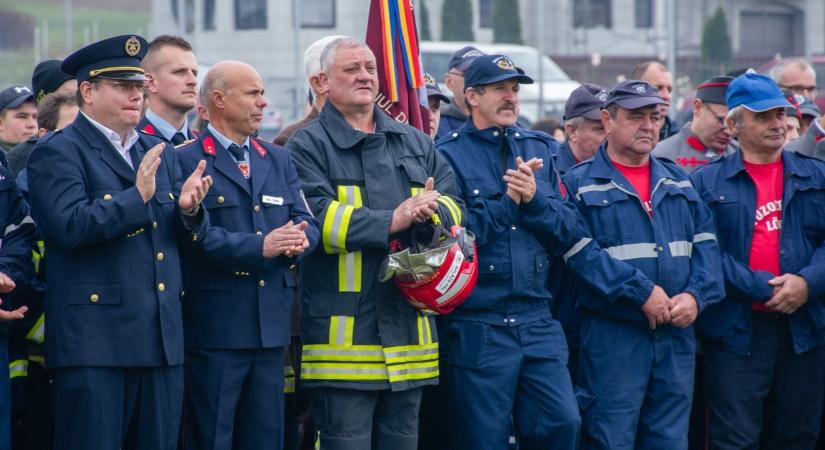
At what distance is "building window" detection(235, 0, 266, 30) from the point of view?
71.6 feet

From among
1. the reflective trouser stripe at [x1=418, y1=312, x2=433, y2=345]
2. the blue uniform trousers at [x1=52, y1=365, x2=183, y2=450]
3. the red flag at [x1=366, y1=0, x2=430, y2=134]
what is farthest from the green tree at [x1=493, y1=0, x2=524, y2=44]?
the blue uniform trousers at [x1=52, y1=365, x2=183, y2=450]

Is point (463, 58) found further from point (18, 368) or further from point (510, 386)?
point (18, 368)

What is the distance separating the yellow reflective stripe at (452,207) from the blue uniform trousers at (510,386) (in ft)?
1.88

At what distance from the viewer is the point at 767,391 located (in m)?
7.06

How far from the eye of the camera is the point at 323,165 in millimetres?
6141

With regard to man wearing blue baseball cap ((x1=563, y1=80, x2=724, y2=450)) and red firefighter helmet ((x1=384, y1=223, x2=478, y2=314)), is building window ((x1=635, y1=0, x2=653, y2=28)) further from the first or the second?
red firefighter helmet ((x1=384, y1=223, x2=478, y2=314))

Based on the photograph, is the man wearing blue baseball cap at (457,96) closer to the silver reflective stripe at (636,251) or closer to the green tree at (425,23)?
the silver reflective stripe at (636,251)

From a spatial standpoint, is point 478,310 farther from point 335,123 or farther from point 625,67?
point 625,67

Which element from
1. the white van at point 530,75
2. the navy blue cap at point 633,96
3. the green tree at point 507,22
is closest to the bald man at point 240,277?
the navy blue cap at point 633,96

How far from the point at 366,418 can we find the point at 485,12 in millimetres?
24775

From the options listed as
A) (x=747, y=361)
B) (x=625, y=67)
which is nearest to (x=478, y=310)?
(x=747, y=361)

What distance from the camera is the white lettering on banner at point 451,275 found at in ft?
19.3

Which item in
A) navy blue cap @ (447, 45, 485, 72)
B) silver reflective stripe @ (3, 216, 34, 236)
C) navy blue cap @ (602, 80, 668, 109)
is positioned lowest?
silver reflective stripe @ (3, 216, 34, 236)

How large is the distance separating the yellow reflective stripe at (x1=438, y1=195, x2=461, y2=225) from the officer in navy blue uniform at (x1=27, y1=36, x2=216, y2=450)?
122 cm
